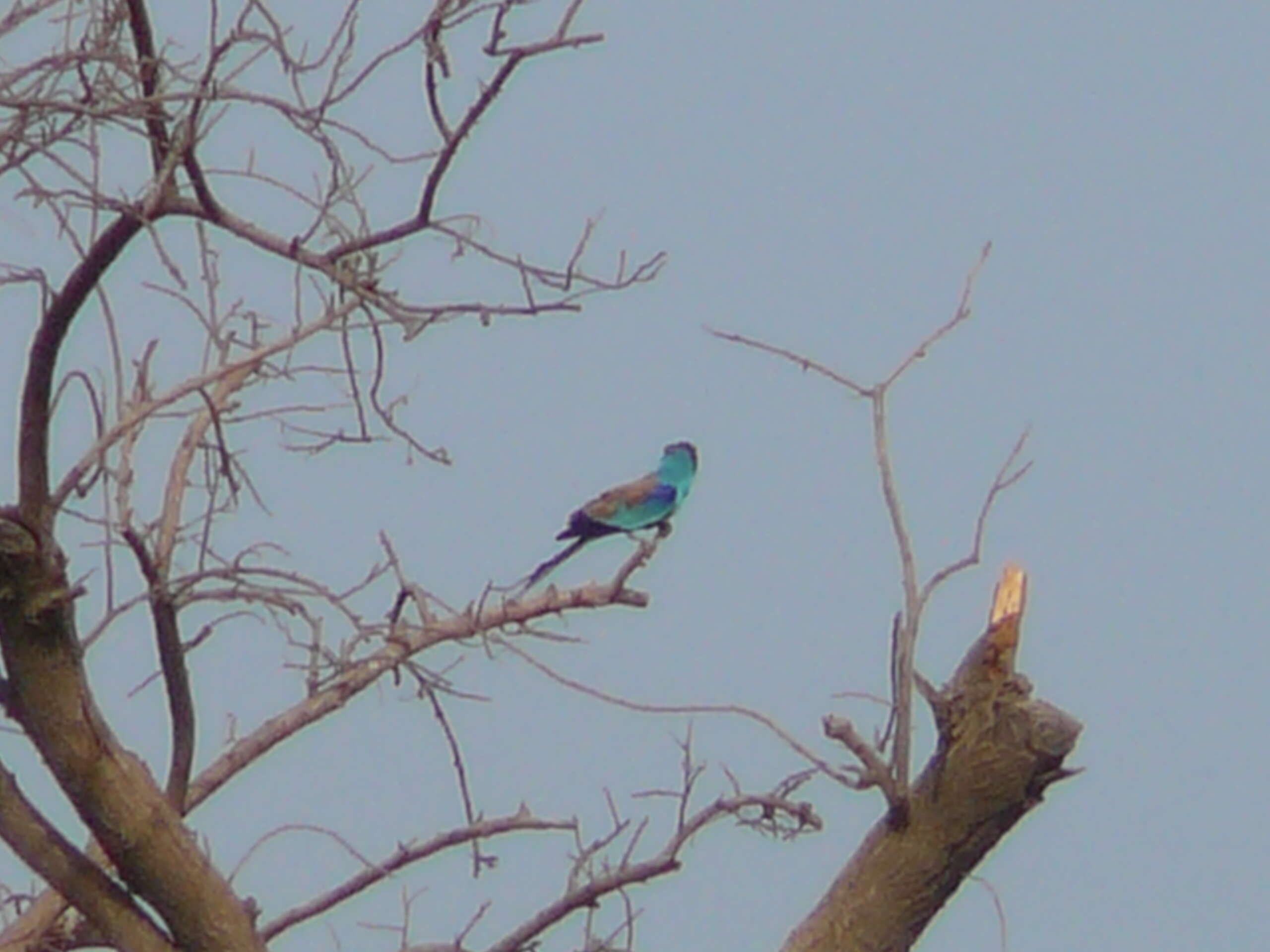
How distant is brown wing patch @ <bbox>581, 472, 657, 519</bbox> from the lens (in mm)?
4793

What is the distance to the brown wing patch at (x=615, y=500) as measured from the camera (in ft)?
15.7

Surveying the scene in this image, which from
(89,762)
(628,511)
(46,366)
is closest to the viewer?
(46,366)

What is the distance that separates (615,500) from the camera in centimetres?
481

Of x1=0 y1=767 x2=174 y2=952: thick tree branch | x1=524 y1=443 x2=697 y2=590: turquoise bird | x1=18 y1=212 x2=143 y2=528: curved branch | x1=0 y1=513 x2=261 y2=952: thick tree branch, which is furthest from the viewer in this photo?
x1=524 y1=443 x2=697 y2=590: turquoise bird

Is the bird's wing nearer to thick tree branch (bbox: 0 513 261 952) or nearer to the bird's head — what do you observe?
the bird's head

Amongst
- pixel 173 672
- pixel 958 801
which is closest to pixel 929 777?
pixel 958 801

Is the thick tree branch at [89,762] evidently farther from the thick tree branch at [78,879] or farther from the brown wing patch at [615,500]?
the brown wing patch at [615,500]

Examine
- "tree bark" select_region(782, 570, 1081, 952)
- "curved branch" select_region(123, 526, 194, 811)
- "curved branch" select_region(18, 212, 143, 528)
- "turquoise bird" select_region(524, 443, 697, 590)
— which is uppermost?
"turquoise bird" select_region(524, 443, 697, 590)

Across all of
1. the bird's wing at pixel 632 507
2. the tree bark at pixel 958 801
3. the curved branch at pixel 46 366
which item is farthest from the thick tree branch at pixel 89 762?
the bird's wing at pixel 632 507

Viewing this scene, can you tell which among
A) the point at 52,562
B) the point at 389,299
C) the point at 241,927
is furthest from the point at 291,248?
the point at 241,927

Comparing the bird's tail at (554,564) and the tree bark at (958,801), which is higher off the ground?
the bird's tail at (554,564)

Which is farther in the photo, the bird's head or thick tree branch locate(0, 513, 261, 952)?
the bird's head

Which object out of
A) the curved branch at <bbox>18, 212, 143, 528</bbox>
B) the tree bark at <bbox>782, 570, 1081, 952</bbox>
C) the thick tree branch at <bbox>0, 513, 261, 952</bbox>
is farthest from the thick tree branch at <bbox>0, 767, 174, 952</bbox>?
the tree bark at <bbox>782, 570, 1081, 952</bbox>

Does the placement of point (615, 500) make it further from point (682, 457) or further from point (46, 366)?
point (46, 366)
